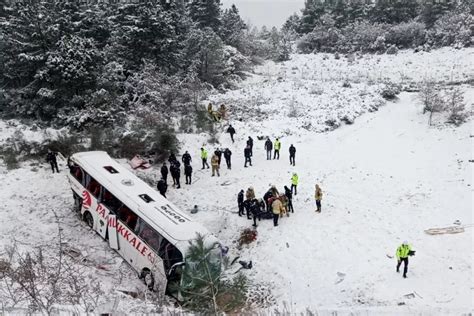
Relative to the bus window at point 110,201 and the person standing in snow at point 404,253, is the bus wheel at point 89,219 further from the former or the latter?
the person standing in snow at point 404,253

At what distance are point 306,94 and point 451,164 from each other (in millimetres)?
13871

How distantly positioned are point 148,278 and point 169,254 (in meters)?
1.52

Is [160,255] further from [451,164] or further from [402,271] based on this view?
[451,164]

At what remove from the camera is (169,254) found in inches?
523

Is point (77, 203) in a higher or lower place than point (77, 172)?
lower

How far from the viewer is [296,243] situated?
56.5ft

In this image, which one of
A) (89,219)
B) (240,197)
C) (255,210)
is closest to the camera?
(89,219)

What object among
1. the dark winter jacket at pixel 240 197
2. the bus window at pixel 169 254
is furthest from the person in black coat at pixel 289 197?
the bus window at pixel 169 254

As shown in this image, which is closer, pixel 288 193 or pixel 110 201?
pixel 110 201

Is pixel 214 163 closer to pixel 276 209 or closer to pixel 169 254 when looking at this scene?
pixel 276 209

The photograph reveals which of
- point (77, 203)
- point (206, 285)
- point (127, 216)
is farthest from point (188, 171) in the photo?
point (206, 285)

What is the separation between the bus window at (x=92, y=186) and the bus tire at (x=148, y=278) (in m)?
3.86

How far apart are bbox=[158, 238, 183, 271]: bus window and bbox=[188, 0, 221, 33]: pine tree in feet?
112

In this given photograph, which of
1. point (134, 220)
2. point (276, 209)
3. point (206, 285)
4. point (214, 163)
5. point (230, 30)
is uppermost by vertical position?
point (230, 30)
